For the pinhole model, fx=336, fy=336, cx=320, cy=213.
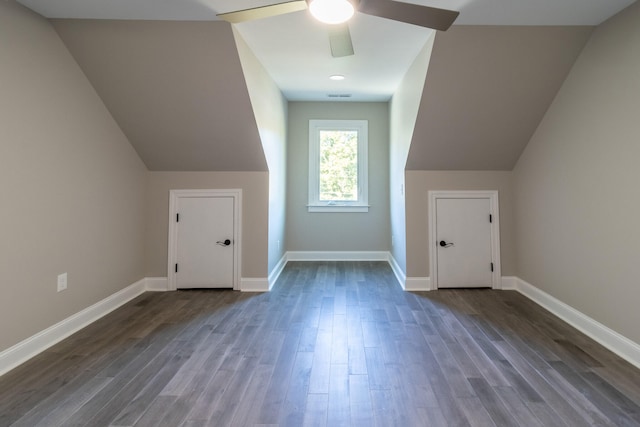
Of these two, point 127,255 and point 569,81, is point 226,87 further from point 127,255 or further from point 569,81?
point 569,81

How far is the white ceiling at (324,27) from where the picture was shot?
2.18m

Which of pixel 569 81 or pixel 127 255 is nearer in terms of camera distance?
pixel 569 81

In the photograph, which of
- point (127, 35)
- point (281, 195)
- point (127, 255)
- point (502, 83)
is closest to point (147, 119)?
point (127, 35)

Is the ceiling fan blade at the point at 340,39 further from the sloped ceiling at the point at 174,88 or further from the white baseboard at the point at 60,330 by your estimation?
the white baseboard at the point at 60,330

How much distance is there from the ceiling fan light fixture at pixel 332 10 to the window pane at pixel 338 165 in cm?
342

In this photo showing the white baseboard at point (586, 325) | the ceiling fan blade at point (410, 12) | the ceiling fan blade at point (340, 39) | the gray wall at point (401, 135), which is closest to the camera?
the ceiling fan blade at point (410, 12)

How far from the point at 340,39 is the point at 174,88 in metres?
1.59

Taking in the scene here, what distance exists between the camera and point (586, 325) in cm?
258

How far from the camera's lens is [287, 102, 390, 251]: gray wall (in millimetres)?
5160

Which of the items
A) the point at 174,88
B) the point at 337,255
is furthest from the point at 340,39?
the point at 337,255

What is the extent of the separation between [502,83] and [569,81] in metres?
0.50

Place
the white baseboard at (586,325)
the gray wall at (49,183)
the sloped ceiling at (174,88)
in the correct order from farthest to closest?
the sloped ceiling at (174,88)
the white baseboard at (586,325)
the gray wall at (49,183)

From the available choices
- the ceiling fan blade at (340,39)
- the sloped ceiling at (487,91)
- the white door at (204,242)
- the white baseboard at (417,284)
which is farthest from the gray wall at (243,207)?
the ceiling fan blade at (340,39)

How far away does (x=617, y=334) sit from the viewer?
2.30 metres
